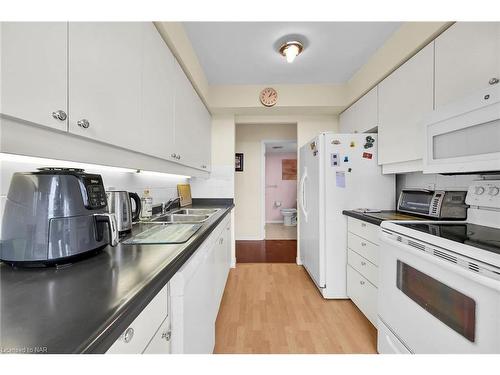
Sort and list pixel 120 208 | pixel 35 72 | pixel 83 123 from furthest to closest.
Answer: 1. pixel 120 208
2. pixel 83 123
3. pixel 35 72

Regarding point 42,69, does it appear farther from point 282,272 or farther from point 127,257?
point 282,272

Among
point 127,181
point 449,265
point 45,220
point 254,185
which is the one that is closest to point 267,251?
point 254,185

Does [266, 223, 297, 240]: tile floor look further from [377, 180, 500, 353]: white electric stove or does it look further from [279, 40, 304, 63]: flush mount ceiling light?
[279, 40, 304, 63]: flush mount ceiling light

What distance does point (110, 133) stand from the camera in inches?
34.6

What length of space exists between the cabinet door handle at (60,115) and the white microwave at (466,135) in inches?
69.2

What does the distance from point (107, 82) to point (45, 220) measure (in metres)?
0.58

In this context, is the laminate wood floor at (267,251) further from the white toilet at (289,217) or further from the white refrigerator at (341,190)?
the white toilet at (289,217)

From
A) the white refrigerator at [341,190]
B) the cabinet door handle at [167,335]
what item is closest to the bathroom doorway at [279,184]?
the white refrigerator at [341,190]

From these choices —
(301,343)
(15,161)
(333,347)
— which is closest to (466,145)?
(333,347)

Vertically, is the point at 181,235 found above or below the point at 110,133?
below

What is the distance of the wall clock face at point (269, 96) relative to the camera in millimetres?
2680

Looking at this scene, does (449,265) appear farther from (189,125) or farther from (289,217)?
(289,217)

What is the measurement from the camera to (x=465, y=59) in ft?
4.08
